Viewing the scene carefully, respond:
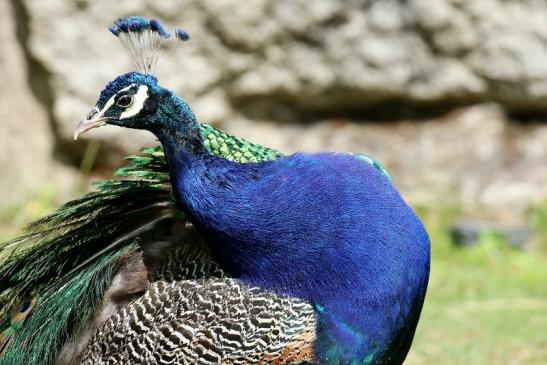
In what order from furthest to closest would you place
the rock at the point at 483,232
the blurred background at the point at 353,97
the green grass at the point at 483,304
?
the rock at the point at 483,232
the blurred background at the point at 353,97
the green grass at the point at 483,304

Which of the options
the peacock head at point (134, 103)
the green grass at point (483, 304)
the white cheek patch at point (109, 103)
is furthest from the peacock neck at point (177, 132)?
the green grass at point (483, 304)

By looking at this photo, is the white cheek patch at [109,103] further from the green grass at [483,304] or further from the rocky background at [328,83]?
the rocky background at [328,83]

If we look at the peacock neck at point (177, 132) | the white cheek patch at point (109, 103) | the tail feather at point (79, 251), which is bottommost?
the tail feather at point (79, 251)

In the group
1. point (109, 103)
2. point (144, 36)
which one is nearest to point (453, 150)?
point (144, 36)

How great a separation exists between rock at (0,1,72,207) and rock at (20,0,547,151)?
140mm

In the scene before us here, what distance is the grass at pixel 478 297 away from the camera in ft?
13.3

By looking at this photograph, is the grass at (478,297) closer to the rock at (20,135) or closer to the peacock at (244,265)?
the rock at (20,135)

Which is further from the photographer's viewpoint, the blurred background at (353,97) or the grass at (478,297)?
the blurred background at (353,97)

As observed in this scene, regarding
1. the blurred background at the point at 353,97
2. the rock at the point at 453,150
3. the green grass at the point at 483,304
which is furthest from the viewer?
the rock at the point at 453,150

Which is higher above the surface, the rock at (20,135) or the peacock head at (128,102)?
the peacock head at (128,102)

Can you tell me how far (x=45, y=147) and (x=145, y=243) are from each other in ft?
9.35

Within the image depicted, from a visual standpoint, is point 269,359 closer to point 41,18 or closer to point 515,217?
point 41,18

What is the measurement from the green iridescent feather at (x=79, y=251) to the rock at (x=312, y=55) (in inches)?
96.2

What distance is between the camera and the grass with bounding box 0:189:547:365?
4.07 metres
